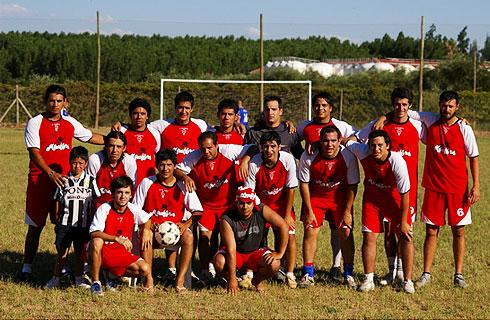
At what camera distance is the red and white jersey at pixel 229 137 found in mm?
7828

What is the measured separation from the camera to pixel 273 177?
7.45 meters

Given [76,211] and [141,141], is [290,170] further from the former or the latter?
[76,211]

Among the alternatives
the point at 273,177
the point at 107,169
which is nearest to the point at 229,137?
the point at 273,177

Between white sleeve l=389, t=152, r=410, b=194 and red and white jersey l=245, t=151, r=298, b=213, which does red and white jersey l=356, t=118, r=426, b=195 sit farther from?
red and white jersey l=245, t=151, r=298, b=213

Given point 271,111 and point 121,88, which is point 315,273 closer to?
point 271,111

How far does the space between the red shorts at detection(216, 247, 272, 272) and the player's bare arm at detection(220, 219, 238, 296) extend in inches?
6.3

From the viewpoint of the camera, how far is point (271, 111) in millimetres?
7715

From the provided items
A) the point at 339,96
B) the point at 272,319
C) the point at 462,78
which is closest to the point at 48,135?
the point at 272,319

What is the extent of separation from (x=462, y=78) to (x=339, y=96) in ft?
40.6

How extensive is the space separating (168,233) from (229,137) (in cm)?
133

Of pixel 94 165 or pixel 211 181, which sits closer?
pixel 94 165

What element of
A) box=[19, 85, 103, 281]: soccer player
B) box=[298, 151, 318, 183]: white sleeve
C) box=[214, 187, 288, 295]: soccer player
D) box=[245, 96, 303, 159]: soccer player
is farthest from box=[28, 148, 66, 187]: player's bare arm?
box=[298, 151, 318, 183]: white sleeve

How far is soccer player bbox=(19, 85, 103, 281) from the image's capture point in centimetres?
752

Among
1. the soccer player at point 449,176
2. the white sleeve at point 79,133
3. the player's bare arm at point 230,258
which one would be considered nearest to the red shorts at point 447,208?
the soccer player at point 449,176
